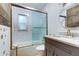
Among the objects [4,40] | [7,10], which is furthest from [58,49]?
[7,10]

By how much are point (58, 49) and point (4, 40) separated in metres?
0.69

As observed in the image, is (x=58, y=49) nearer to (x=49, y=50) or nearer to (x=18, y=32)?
(x=49, y=50)

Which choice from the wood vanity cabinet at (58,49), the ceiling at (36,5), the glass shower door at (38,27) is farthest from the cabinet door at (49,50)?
the ceiling at (36,5)

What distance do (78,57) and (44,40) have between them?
469 millimetres

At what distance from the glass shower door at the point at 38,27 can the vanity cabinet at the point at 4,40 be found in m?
0.33

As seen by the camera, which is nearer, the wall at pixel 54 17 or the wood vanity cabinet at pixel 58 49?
the wood vanity cabinet at pixel 58 49

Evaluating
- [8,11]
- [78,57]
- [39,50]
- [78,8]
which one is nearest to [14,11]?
[8,11]

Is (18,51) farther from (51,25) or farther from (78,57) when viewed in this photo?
(78,57)

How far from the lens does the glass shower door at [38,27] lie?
1780 mm

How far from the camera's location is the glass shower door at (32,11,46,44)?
70.1 inches

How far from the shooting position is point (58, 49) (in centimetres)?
169

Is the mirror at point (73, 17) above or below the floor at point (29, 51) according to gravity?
above

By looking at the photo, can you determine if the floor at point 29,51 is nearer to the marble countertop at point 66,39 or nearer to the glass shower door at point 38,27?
the glass shower door at point 38,27

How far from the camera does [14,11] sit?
175 centimetres
